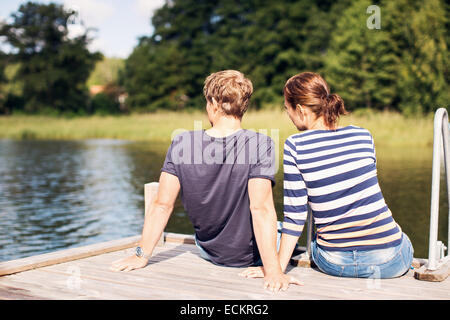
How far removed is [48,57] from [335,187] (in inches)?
1881

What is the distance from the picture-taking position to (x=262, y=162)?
2920mm

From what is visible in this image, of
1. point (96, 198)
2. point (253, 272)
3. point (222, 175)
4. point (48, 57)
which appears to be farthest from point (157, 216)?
point (48, 57)

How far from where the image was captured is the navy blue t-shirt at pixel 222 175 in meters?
2.93

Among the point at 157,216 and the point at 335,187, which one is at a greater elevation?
the point at 335,187

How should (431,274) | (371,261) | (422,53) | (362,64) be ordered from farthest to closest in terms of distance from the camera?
(362,64), (422,53), (431,274), (371,261)

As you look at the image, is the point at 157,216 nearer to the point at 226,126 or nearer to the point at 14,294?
the point at 226,126

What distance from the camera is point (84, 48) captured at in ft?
157

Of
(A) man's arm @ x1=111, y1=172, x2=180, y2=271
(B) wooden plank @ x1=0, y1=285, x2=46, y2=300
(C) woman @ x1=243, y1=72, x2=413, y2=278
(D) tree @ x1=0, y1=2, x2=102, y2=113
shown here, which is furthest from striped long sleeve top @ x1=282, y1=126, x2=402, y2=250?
(D) tree @ x1=0, y1=2, x2=102, y2=113

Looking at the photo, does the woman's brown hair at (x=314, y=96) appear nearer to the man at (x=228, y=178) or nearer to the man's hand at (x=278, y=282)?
the man at (x=228, y=178)

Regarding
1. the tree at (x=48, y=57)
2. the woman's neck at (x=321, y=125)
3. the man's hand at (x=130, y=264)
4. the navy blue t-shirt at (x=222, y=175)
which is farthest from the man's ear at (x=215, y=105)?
the tree at (x=48, y=57)

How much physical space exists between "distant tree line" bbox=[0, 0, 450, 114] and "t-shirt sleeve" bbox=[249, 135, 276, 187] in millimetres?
23271

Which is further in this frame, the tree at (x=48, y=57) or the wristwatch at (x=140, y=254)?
the tree at (x=48, y=57)

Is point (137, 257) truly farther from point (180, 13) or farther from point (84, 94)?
point (84, 94)

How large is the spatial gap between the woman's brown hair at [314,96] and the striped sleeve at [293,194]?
0.74 ft
